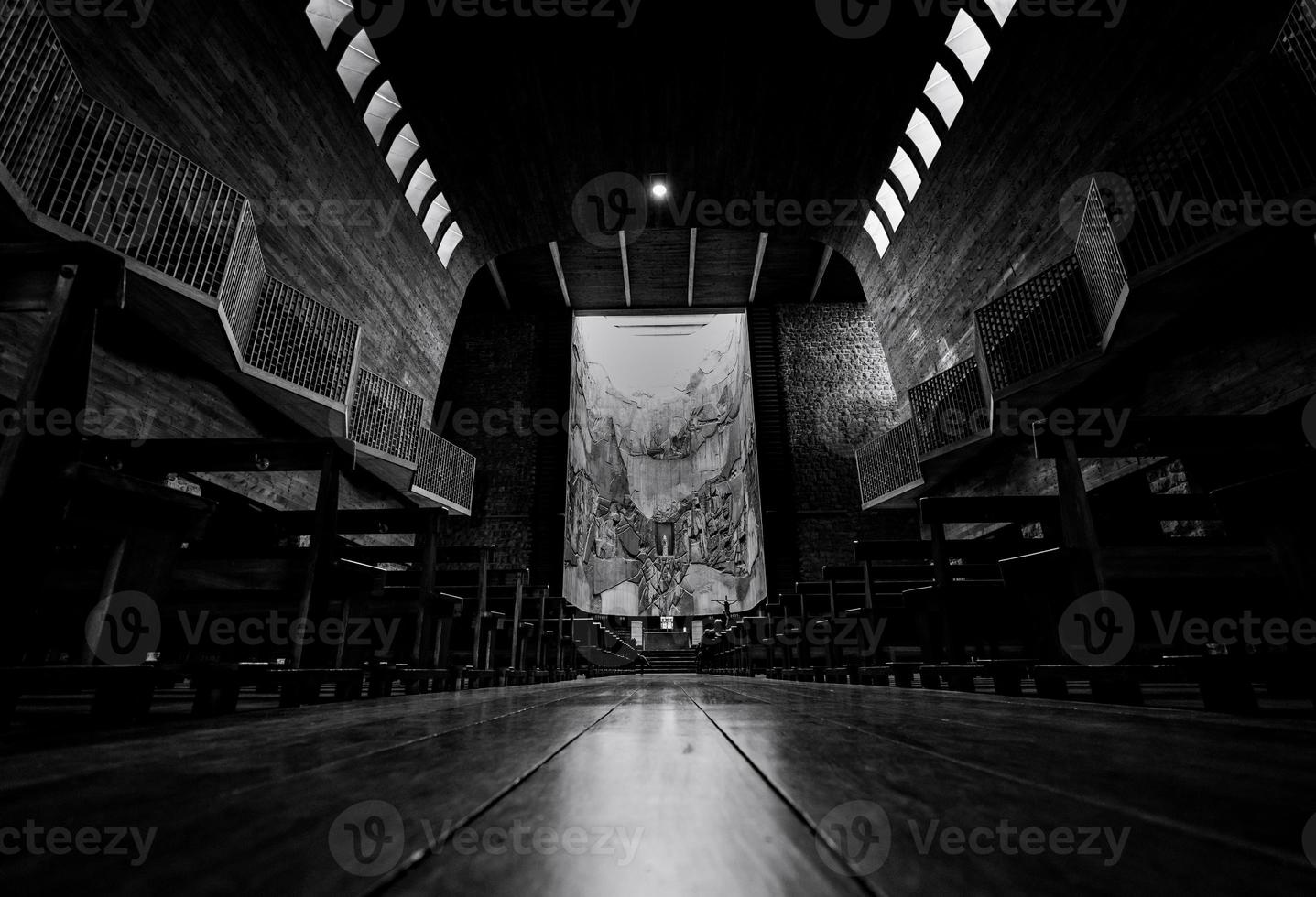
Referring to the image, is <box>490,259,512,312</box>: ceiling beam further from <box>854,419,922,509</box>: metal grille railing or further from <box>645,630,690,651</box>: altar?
<box>645,630,690,651</box>: altar

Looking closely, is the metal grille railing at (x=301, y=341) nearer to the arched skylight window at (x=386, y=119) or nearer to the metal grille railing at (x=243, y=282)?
the metal grille railing at (x=243, y=282)

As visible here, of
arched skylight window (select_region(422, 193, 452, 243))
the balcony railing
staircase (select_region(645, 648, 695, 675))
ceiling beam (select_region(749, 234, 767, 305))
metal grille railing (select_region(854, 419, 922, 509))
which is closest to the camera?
the balcony railing

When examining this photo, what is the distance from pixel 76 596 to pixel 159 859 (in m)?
3.31

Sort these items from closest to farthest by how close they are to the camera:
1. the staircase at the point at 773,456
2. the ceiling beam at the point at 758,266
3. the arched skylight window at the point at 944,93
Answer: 1. the arched skylight window at the point at 944,93
2. the staircase at the point at 773,456
3. the ceiling beam at the point at 758,266

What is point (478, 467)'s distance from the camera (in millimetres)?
16484

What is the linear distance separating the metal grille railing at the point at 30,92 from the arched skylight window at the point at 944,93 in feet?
39.2

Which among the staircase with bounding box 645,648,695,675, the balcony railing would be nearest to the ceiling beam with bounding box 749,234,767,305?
the balcony railing

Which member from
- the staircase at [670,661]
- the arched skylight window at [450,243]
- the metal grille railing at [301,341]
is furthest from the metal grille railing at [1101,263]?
the staircase at [670,661]

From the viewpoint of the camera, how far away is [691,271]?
1814 centimetres

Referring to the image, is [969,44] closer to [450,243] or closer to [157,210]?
[450,243]

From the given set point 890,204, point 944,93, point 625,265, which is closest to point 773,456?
point 890,204

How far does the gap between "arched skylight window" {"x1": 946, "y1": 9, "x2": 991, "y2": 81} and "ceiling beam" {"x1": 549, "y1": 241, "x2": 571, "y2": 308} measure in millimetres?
10141

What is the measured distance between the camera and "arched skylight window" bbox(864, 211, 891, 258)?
13760 millimetres

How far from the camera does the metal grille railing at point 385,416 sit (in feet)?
34.4
